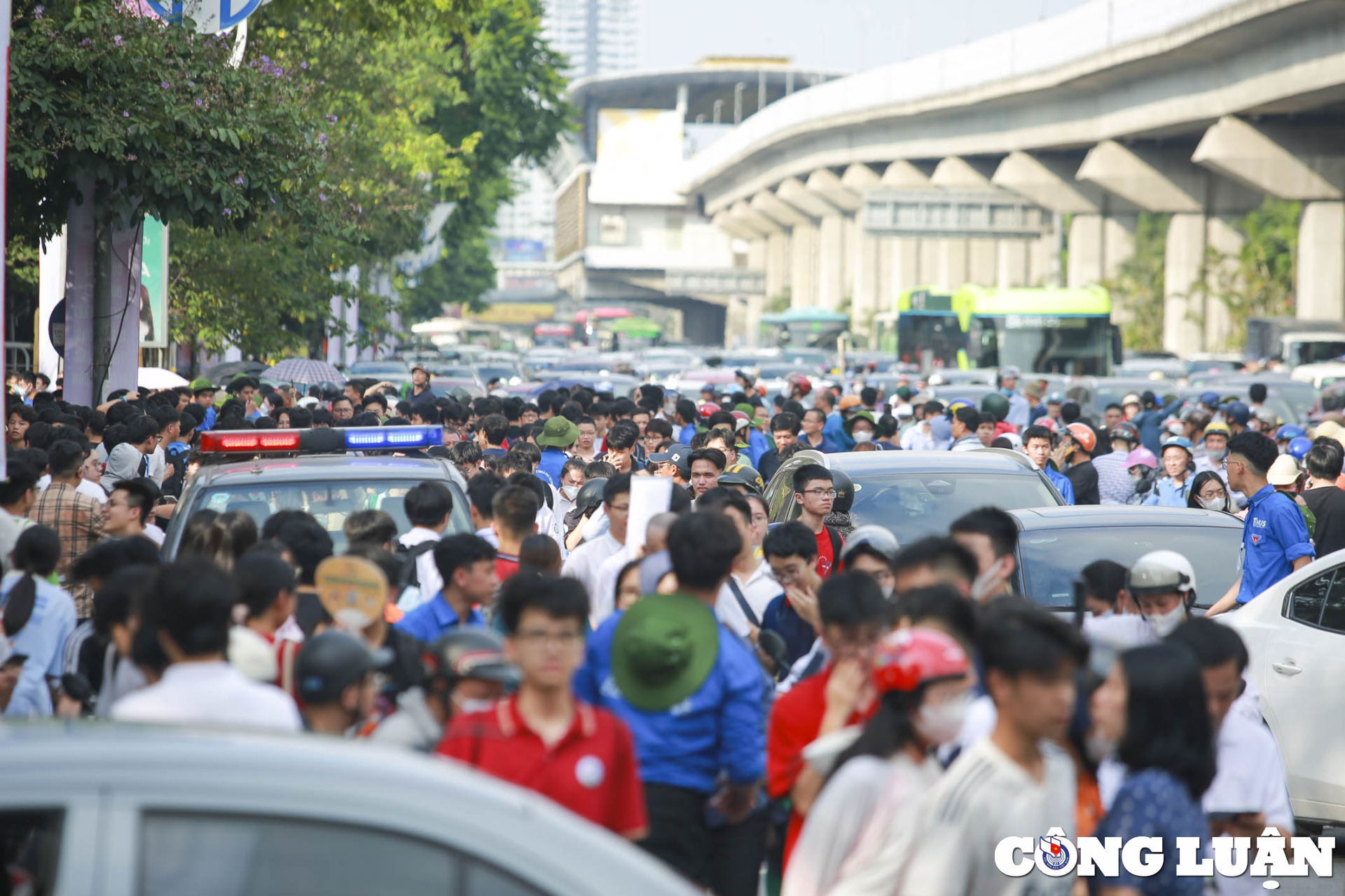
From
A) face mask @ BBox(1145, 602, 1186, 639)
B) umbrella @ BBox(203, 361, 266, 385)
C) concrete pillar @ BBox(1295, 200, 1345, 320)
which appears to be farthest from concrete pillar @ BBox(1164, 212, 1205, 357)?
face mask @ BBox(1145, 602, 1186, 639)

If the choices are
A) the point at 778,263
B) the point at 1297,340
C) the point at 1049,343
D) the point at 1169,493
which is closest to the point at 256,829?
the point at 1169,493

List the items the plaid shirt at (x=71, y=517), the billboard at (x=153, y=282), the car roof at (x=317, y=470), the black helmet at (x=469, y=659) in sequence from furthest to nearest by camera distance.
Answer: the billboard at (x=153, y=282) → the plaid shirt at (x=71, y=517) → the car roof at (x=317, y=470) → the black helmet at (x=469, y=659)

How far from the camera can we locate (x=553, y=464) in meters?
12.6

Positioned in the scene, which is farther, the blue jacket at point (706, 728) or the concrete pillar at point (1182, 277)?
the concrete pillar at point (1182, 277)

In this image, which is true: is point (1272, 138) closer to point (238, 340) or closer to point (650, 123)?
point (238, 340)

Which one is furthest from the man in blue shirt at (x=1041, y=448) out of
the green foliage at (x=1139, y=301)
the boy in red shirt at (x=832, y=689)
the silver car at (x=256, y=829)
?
the green foliage at (x=1139, y=301)

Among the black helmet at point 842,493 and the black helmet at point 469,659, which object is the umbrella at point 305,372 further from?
the black helmet at point 469,659

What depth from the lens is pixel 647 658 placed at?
459cm

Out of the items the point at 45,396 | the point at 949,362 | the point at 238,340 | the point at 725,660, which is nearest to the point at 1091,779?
the point at 725,660

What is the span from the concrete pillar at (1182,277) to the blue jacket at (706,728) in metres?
53.6

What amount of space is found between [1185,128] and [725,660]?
155 feet

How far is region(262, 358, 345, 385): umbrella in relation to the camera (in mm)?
21344

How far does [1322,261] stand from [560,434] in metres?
40.6

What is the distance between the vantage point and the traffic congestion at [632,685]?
2.80m
